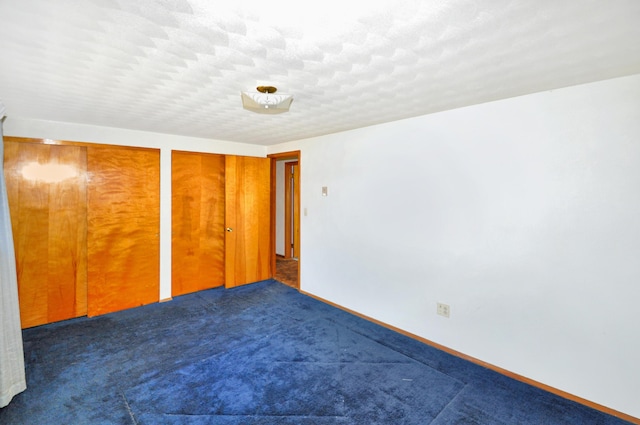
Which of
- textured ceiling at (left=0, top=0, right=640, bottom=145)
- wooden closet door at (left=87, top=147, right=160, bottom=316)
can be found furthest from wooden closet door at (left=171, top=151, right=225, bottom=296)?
textured ceiling at (left=0, top=0, right=640, bottom=145)

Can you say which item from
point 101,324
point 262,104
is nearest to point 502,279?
point 262,104

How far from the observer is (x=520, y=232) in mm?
2387

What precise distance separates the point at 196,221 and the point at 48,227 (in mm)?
1615

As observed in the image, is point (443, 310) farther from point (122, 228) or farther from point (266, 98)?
point (122, 228)

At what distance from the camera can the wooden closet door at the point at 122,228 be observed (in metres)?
3.51

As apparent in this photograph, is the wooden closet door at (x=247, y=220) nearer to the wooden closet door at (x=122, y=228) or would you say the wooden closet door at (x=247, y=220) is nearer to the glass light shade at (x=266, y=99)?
the wooden closet door at (x=122, y=228)

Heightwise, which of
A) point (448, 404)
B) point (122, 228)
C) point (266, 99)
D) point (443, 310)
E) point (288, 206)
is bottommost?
point (448, 404)

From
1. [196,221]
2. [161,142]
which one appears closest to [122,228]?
[196,221]

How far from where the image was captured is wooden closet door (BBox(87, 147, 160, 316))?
3.51m

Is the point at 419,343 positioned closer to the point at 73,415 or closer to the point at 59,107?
the point at 73,415

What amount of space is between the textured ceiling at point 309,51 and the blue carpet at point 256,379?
2.28 m

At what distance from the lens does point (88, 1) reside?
1188 mm

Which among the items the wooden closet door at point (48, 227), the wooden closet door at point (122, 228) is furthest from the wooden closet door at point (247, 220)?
the wooden closet door at point (48, 227)

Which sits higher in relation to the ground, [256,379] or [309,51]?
[309,51]
